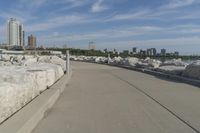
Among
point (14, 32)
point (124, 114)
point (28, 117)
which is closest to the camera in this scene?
point (28, 117)

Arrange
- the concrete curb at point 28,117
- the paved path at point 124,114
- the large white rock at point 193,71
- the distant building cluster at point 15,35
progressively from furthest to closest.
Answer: the distant building cluster at point 15,35
the large white rock at point 193,71
the paved path at point 124,114
the concrete curb at point 28,117

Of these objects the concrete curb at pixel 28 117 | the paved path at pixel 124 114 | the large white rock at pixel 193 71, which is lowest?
the paved path at pixel 124 114

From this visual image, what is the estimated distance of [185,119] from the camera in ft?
28.3

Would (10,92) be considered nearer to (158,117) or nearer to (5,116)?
(5,116)

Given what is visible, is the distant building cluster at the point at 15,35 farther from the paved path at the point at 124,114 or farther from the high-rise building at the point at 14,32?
the paved path at the point at 124,114

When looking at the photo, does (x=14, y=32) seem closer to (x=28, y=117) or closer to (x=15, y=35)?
(x=15, y=35)

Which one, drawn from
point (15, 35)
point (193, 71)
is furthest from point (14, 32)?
point (193, 71)

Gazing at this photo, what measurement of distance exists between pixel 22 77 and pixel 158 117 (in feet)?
12.5

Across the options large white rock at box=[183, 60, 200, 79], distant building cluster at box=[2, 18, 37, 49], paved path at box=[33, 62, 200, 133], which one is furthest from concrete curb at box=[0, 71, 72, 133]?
distant building cluster at box=[2, 18, 37, 49]

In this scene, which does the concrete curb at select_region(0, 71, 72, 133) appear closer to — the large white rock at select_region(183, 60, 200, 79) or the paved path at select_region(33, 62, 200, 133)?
the paved path at select_region(33, 62, 200, 133)

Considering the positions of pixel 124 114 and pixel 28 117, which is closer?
pixel 28 117

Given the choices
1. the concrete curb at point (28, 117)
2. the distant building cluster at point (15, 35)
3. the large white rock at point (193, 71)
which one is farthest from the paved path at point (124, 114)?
the distant building cluster at point (15, 35)

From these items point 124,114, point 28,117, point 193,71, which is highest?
point 193,71

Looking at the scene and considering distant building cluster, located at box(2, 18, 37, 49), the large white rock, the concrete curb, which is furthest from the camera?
distant building cluster, located at box(2, 18, 37, 49)
